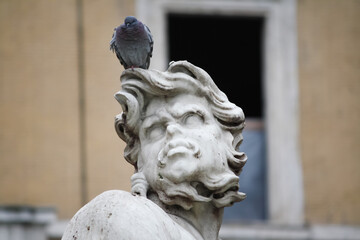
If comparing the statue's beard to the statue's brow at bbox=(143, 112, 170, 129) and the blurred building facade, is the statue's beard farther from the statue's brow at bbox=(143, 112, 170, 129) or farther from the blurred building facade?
the blurred building facade

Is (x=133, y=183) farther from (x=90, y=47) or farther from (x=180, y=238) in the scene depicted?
(x=90, y=47)

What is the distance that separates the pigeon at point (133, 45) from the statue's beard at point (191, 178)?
0.36 meters

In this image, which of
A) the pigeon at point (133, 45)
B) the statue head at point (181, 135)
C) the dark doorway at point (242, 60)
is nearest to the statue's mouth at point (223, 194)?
the statue head at point (181, 135)

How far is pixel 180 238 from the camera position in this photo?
471cm

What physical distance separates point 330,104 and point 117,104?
88.0 inches

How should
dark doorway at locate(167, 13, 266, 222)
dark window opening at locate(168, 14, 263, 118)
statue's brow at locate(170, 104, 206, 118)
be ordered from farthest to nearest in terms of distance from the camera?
dark doorway at locate(167, 13, 266, 222)
dark window opening at locate(168, 14, 263, 118)
statue's brow at locate(170, 104, 206, 118)

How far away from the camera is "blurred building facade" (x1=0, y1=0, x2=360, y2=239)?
51.2ft

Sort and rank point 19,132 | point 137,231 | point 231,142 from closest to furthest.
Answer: point 137,231 → point 231,142 → point 19,132

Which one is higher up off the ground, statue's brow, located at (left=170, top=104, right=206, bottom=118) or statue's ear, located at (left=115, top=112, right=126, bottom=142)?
statue's brow, located at (left=170, top=104, right=206, bottom=118)

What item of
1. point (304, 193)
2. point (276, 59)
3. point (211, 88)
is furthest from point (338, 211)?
point (211, 88)

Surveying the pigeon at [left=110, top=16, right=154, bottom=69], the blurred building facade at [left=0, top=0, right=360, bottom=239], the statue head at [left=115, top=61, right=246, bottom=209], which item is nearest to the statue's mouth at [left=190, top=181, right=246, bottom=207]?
the statue head at [left=115, top=61, right=246, bottom=209]

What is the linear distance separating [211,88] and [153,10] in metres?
11.3

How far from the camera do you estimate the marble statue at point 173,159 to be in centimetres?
468

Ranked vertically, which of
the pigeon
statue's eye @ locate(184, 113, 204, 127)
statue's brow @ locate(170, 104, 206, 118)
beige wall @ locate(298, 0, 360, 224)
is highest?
the pigeon
